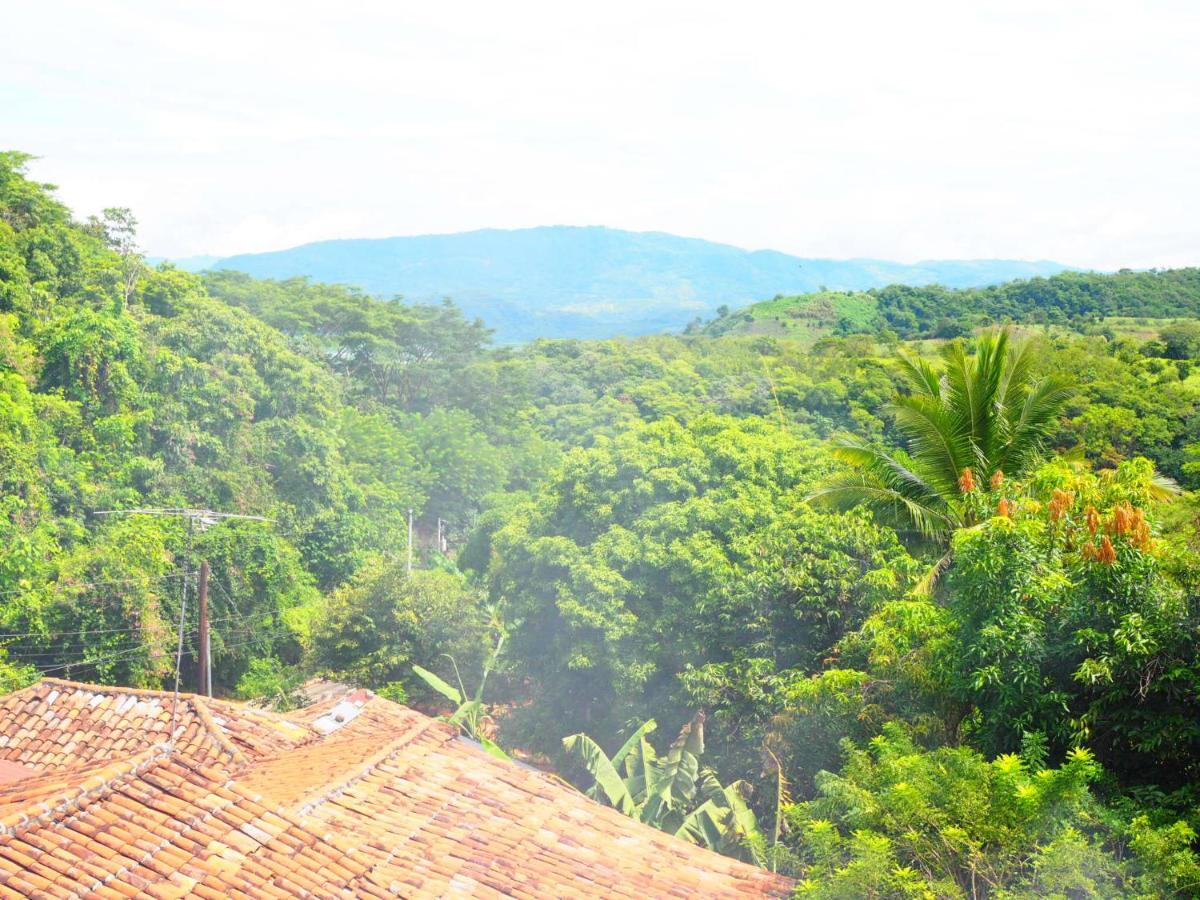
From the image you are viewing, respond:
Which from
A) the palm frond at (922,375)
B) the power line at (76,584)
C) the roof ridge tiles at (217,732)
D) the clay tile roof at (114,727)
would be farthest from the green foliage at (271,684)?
the palm frond at (922,375)

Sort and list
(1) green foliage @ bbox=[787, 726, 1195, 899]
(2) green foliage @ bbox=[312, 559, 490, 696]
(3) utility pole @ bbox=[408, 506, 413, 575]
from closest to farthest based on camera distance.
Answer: (1) green foliage @ bbox=[787, 726, 1195, 899], (2) green foliage @ bbox=[312, 559, 490, 696], (3) utility pole @ bbox=[408, 506, 413, 575]

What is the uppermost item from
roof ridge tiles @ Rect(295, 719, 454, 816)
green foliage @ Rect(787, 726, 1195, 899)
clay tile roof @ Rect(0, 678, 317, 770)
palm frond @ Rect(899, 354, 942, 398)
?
palm frond @ Rect(899, 354, 942, 398)

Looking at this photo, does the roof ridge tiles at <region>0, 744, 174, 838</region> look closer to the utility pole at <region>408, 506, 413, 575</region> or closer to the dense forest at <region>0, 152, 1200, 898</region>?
the dense forest at <region>0, 152, 1200, 898</region>

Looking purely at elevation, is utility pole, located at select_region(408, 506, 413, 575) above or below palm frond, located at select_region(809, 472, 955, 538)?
below

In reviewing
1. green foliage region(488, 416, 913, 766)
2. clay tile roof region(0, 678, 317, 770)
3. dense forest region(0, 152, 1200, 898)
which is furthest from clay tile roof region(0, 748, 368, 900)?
green foliage region(488, 416, 913, 766)

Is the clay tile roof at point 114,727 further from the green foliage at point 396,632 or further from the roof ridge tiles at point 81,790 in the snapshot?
the green foliage at point 396,632

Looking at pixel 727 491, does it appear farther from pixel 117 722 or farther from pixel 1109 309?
pixel 1109 309

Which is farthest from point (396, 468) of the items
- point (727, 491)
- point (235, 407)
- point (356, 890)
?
point (356, 890)
